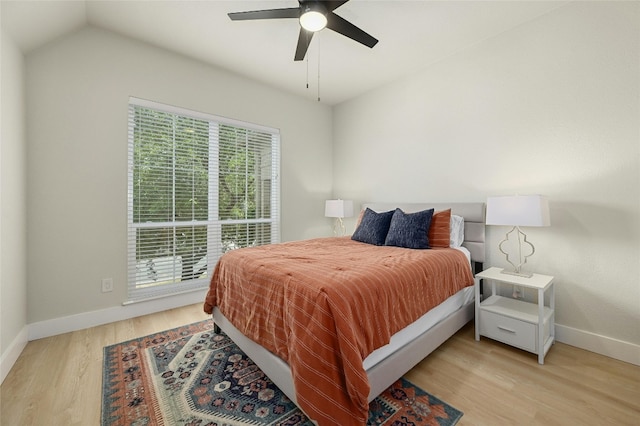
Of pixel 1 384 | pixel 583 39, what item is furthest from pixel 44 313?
pixel 583 39

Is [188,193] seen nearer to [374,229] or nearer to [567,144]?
[374,229]

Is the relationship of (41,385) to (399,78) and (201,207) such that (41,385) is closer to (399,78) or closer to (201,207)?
(201,207)

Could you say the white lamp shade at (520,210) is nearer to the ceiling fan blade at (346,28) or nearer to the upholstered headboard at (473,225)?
the upholstered headboard at (473,225)

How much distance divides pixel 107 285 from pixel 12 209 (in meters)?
1.00

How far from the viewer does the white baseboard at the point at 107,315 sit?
232cm

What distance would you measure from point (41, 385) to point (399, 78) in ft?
14.7

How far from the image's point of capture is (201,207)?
128 inches

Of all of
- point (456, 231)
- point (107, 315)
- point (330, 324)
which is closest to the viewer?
point (330, 324)

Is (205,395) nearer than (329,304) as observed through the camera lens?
No

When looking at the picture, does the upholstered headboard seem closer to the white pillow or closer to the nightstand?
the white pillow

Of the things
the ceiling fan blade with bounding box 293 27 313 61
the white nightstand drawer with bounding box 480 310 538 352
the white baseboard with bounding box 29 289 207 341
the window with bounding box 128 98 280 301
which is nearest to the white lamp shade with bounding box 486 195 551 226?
the white nightstand drawer with bounding box 480 310 538 352

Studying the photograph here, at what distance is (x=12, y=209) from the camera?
199 centimetres

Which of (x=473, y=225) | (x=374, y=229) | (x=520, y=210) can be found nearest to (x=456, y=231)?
(x=473, y=225)

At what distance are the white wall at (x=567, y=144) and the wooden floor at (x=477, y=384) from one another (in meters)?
0.53
